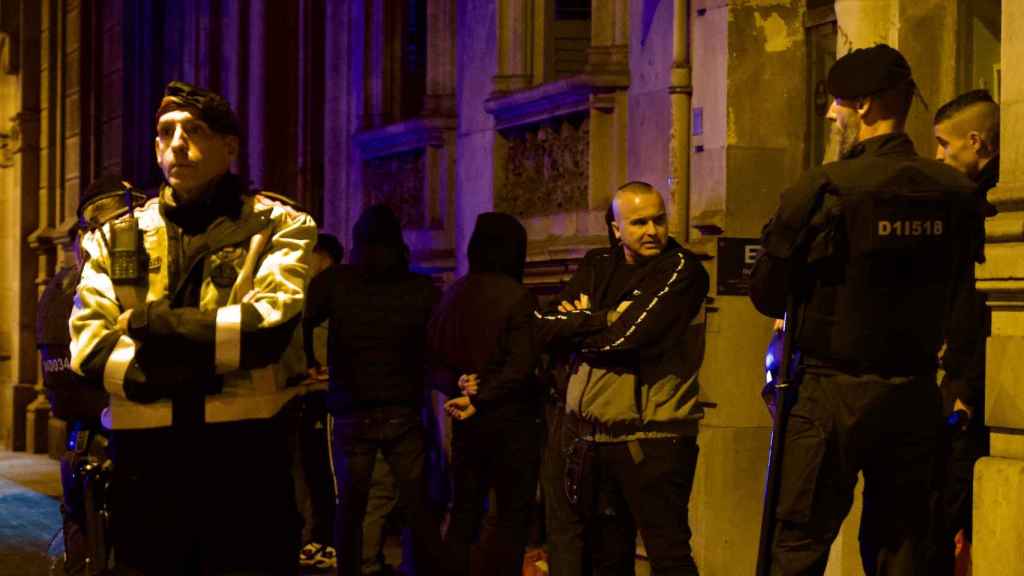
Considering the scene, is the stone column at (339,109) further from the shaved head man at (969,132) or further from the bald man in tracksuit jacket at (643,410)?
the shaved head man at (969,132)

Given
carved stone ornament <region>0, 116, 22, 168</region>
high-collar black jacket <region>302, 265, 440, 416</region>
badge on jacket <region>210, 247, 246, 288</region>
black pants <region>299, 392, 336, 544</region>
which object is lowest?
black pants <region>299, 392, 336, 544</region>

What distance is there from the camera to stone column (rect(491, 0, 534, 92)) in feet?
38.5

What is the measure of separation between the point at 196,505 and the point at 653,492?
225cm

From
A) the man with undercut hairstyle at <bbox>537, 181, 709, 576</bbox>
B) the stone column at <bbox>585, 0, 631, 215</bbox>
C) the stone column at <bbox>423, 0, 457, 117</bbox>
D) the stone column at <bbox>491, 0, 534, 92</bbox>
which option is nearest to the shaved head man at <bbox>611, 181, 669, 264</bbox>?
the man with undercut hairstyle at <bbox>537, 181, 709, 576</bbox>

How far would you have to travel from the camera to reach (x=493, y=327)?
8.42 m

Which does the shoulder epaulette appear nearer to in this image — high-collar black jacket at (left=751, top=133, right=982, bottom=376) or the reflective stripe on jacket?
the reflective stripe on jacket

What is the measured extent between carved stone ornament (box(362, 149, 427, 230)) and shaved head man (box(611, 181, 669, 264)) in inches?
244

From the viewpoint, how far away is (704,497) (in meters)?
8.97

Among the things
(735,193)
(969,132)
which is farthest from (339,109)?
(969,132)

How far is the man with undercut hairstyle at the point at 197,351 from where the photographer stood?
517cm

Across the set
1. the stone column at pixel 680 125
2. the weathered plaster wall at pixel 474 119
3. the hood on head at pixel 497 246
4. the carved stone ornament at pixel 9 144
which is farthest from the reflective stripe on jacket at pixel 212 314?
the carved stone ornament at pixel 9 144

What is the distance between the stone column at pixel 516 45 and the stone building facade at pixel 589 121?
0.01m

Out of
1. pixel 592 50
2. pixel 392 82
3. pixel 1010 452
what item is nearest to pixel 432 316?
pixel 592 50

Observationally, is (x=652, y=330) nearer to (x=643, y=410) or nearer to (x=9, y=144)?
(x=643, y=410)
